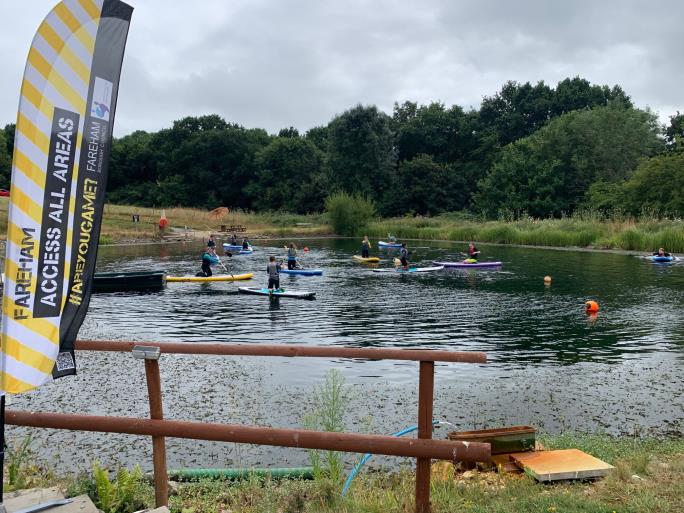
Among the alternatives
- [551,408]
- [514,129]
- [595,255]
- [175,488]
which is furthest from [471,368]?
[514,129]

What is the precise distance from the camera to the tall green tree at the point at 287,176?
83.4 meters

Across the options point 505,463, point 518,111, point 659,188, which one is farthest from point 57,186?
point 518,111

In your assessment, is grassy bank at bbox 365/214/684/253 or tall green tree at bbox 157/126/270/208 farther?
tall green tree at bbox 157/126/270/208

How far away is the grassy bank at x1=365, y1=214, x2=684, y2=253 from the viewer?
130ft

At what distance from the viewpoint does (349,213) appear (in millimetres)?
61969

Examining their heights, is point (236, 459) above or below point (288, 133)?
below

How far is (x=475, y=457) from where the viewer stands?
411 centimetres

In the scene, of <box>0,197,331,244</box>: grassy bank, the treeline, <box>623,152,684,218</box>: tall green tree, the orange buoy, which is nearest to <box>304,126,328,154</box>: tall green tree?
the treeline

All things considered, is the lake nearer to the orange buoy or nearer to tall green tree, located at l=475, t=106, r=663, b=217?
the orange buoy

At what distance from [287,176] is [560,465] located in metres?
83.8

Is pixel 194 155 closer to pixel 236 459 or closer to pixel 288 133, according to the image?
pixel 288 133

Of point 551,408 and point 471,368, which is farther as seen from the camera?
point 471,368

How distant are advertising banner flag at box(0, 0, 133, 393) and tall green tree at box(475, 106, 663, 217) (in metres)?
62.5

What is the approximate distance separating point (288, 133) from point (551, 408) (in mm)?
102485
